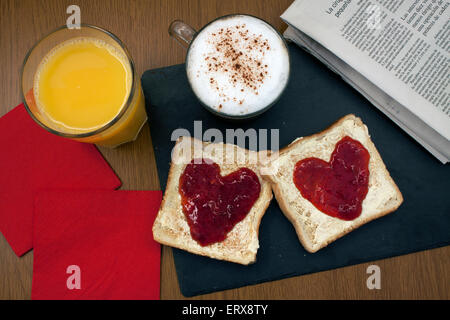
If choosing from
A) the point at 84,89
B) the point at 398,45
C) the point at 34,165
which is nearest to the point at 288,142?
the point at 398,45

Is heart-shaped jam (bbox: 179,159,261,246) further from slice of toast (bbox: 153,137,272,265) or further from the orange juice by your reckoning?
the orange juice

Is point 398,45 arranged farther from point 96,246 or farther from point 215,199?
point 96,246

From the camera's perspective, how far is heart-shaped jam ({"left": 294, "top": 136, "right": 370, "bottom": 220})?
1286mm

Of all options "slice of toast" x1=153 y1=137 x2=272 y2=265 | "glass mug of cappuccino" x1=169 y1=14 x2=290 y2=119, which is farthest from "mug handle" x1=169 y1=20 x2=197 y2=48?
"slice of toast" x1=153 y1=137 x2=272 y2=265

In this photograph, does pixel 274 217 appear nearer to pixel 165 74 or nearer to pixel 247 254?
pixel 247 254

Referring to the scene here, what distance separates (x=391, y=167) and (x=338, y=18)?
2.02 feet

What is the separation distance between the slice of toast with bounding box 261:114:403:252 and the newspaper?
20 cm

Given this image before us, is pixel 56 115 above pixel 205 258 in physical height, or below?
above

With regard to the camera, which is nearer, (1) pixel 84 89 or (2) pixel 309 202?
(1) pixel 84 89

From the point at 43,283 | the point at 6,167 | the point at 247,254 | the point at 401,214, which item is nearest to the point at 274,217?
the point at 247,254

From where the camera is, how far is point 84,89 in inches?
47.0

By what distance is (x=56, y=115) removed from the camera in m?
1.19

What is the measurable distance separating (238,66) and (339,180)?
559 millimetres

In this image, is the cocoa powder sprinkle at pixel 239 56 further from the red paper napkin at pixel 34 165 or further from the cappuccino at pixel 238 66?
the red paper napkin at pixel 34 165
